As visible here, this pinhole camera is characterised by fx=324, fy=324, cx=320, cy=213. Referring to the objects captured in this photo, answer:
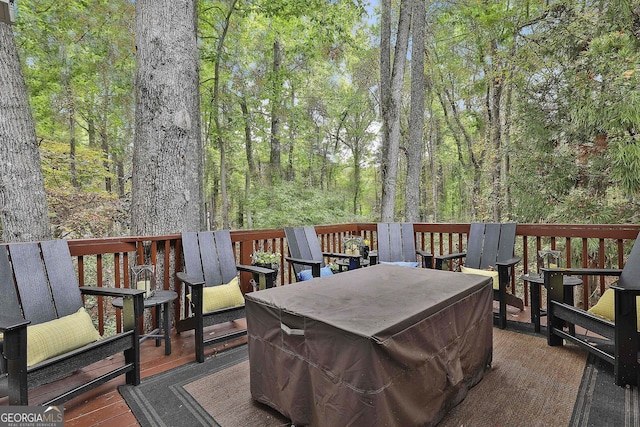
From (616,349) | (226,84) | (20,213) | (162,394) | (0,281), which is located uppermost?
(226,84)

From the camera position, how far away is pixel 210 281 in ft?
9.88

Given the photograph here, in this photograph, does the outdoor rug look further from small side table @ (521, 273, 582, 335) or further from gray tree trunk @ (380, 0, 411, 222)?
gray tree trunk @ (380, 0, 411, 222)

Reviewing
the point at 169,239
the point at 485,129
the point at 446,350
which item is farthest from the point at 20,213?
the point at 485,129

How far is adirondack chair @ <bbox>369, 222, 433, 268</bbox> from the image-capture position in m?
4.27

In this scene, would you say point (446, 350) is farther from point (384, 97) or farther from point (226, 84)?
point (226, 84)

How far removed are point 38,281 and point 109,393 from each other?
2.81ft

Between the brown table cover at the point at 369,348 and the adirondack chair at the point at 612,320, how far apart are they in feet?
2.28

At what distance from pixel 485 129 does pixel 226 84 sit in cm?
810

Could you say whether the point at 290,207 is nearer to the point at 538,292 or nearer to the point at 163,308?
the point at 163,308

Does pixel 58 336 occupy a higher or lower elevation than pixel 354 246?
lower

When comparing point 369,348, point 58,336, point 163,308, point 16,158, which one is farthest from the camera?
point 16,158

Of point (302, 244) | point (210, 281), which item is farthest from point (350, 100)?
point (210, 281)

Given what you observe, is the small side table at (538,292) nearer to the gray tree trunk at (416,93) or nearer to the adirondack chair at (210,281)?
the adirondack chair at (210,281)

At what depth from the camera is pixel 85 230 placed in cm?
702
